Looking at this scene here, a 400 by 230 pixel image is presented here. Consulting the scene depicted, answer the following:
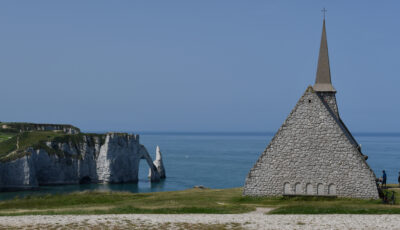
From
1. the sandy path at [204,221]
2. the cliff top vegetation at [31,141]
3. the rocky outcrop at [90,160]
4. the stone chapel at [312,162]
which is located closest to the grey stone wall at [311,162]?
the stone chapel at [312,162]

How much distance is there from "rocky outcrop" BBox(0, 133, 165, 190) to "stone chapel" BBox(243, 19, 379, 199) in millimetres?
53252

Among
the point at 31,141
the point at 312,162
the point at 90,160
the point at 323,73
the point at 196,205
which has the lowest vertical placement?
the point at 196,205

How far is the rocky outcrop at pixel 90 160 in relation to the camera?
78.6m

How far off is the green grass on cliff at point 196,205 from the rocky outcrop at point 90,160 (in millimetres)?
45362

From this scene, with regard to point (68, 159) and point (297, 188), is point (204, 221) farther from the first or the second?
point (68, 159)

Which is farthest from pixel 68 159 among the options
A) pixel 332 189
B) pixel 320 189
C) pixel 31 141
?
pixel 332 189

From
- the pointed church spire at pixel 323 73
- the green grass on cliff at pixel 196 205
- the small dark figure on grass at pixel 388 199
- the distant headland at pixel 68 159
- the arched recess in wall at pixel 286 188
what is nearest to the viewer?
the green grass on cliff at pixel 196 205

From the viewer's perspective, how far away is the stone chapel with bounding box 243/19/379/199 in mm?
28016

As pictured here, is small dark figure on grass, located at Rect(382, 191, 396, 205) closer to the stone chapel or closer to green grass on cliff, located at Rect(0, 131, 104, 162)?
the stone chapel

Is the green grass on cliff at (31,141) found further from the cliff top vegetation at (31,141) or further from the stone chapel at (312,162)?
the stone chapel at (312,162)

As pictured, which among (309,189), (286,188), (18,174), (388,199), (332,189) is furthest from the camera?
(18,174)

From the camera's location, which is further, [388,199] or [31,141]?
[31,141]

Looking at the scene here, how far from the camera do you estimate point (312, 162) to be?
28.7 m

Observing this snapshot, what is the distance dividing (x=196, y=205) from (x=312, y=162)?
798cm
